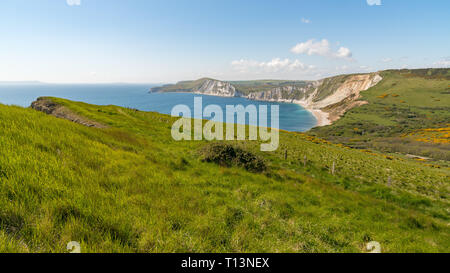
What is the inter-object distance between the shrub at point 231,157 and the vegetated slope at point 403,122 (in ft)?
278

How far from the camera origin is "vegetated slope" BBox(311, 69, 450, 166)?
7662 centimetres

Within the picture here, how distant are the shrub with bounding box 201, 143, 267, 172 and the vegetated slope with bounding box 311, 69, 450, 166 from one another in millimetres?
84703

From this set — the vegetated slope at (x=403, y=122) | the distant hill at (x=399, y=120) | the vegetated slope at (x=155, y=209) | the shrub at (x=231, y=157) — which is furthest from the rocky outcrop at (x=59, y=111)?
the vegetated slope at (x=403, y=122)

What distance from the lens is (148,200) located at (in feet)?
14.9

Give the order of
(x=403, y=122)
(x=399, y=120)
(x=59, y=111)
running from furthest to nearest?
1. (x=399, y=120)
2. (x=403, y=122)
3. (x=59, y=111)

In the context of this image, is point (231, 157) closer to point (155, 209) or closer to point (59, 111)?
point (155, 209)

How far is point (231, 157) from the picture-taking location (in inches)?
437

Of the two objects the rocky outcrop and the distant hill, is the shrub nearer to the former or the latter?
the rocky outcrop

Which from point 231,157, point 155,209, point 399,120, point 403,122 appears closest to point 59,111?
point 231,157

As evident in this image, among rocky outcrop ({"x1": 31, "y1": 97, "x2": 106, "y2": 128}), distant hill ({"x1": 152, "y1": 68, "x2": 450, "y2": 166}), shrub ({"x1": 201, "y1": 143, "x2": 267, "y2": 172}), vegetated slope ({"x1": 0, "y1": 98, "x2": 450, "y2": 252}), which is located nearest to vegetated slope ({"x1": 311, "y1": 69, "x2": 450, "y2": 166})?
distant hill ({"x1": 152, "y1": 68, "x2": 450, "y2": 166})

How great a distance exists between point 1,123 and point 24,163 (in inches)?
133

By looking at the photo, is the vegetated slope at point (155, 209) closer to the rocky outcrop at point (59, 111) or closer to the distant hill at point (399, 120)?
the rocky outcrop at point (59, 111)

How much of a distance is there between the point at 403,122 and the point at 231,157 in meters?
170
